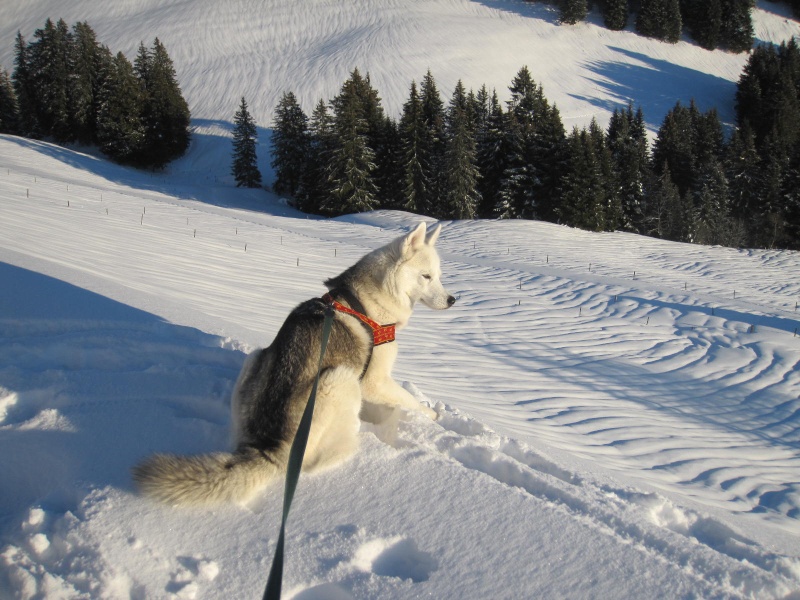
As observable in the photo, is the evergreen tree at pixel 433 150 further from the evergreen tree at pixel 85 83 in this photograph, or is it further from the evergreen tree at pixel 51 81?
the evergreen tree at pixel 51 81

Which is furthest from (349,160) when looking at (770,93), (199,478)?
(770,93)

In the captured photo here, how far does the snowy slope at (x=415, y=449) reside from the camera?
2.18 metres

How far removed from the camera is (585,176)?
34.4 metres

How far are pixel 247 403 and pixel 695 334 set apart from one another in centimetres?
1133

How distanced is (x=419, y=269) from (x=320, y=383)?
1.59 metres

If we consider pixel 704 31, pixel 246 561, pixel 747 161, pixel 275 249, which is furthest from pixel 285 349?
pixel 704 31

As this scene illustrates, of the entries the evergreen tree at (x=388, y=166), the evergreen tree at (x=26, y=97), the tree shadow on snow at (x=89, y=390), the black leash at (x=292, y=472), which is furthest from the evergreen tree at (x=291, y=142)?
the black leash at (x=292, y=472)

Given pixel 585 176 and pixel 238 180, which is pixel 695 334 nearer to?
pixel 585 176

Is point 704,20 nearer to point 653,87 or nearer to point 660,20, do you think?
point 660,20

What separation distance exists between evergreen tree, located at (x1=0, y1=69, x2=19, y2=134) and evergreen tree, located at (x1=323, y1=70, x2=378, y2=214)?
39.5 m

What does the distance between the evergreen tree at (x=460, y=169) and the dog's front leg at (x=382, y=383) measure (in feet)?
111

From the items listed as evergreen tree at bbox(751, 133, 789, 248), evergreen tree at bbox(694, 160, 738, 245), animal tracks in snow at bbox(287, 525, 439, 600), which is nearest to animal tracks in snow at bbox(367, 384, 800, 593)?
animal tracks in snow at bbox(287, 525, 439, 600)

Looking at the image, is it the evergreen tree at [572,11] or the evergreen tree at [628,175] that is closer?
the evergreen tree at [628,175]

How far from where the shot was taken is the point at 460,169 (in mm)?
36000
